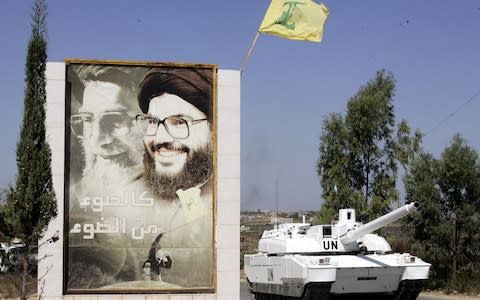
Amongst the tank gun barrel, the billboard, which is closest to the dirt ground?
the billboard

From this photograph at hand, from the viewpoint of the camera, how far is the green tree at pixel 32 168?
37.8ft

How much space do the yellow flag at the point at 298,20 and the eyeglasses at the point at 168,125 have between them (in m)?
2.40

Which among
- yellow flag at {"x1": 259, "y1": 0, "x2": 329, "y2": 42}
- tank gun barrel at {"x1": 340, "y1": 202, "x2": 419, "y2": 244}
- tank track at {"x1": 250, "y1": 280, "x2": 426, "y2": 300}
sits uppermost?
yellow flag at {"x1": 259, "y1": 0, "x2": 329, "y2": 42}

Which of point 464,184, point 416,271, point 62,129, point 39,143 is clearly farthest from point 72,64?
point 464,184

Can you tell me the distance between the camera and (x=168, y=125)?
13.9 metres

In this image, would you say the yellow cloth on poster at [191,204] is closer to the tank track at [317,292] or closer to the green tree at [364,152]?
the tank track at [317,292]

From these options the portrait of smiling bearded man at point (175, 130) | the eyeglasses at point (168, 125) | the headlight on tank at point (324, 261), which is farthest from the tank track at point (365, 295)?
the eyeglasses at point (168, 125)

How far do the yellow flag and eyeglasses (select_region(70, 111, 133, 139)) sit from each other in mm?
3195

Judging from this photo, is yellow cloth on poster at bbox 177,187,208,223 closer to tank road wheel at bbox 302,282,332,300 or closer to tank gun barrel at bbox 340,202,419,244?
tank gun barrel at bbox 340,202,419,244

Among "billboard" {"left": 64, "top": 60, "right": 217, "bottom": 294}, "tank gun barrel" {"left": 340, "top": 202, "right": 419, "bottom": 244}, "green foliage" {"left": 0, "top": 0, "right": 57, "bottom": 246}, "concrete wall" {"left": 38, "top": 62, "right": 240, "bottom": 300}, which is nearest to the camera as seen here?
"green foliage" {"left": 0, "top": 0, "right": 57, "bottom": 246}

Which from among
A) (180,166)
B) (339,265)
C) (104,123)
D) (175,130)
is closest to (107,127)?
(104,123)

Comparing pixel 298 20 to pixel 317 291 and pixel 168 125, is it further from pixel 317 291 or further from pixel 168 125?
pixel 317 291

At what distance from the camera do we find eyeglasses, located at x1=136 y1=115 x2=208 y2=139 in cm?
1388

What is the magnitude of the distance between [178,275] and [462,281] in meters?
16.2
